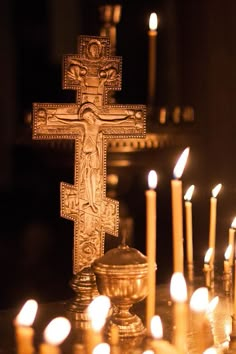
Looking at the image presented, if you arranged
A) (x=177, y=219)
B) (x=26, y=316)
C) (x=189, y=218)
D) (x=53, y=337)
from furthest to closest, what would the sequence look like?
1. (x=189, y=218)
2. (x=177, y=219)
3. (x=26, y=316)
4. (x=53, y=337)

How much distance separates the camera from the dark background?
3.04 m

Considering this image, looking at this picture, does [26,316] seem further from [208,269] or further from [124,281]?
[208,269]

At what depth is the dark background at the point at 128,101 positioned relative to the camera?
304cm

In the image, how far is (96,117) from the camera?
158 centimetres

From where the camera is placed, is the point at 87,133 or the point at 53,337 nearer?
the point at 53,337

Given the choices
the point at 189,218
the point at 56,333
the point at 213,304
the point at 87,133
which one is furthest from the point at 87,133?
the point at 56,333

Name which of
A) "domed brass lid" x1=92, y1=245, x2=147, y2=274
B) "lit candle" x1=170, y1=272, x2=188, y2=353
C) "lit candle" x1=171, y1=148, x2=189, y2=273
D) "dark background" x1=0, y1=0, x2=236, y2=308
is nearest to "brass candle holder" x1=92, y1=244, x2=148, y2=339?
"domed brass lid" x1=92, y1=245, x2=147, y2=274

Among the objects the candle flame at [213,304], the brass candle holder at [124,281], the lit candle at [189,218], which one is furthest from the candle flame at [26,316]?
the lit candle at [189,218]

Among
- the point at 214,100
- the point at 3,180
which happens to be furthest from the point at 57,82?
the point at 214,100

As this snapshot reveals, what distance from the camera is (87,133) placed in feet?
5.14

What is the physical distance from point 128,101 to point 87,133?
2017 mm

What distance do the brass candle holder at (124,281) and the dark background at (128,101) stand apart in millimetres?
1433

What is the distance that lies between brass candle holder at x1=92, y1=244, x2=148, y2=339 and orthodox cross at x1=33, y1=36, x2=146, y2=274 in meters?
0.21

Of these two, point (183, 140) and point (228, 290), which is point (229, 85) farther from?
point (228, 290)
